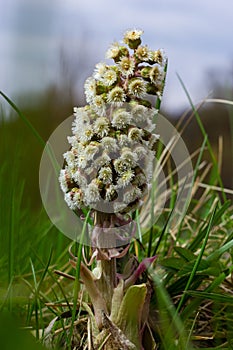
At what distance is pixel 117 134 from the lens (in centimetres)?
76

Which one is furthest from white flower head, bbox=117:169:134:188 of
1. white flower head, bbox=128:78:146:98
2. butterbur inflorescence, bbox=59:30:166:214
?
white flower head, bbox=128:78:146:98

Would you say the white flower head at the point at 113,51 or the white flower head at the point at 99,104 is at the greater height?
the white flower head at the point at 113,51

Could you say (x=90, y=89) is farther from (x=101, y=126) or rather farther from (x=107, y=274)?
(x=107, y=274)

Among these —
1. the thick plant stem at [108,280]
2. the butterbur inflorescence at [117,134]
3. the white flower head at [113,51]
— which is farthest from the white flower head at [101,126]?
the thick plant stem at [108,280]

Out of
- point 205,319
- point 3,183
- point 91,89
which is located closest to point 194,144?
point 3,183

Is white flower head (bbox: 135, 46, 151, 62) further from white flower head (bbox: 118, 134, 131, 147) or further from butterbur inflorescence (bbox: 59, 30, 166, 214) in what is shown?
white flower head (bbox: 118, 134, 131, 147)

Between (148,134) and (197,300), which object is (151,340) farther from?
(148,134)

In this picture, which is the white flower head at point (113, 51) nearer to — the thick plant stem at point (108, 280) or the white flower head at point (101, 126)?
the white flower head at point (101, 126)

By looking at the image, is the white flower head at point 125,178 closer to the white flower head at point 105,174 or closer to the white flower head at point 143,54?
the white flower head at point 105,174

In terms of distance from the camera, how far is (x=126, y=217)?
2.77 ft

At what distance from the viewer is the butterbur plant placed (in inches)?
29.7

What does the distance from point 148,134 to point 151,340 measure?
1.11 feet

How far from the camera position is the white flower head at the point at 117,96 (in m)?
0.75

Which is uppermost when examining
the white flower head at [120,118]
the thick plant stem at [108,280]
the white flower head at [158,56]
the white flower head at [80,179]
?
the white flower head at [158,56]
